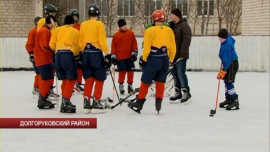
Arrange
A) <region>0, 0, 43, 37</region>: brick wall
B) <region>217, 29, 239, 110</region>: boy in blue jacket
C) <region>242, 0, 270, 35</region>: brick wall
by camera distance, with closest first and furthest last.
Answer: <region>217, 29, 239, 110</region>: boy in blue jacket
<region>0, 0, 43, 37</region>: brick wall
<region>242, 0, 270, 35</region>: brick wall

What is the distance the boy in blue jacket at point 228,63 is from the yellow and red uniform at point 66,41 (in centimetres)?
262

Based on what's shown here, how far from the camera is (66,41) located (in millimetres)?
7754

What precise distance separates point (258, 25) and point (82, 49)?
44.0 ft

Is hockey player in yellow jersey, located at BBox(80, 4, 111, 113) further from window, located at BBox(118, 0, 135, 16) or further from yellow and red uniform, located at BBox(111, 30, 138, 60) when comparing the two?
window, located at BBox(118, 0, 135, 16)

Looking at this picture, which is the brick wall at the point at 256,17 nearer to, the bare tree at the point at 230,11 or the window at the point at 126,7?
the bare tree at the point at 230,11

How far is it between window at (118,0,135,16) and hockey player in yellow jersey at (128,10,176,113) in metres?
39.7

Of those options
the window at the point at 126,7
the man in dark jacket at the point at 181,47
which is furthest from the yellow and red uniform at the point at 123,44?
the window at the point at 126,7

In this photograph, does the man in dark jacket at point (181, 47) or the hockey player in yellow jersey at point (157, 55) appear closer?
the hockey player in yellow jersey at point (157, 55)

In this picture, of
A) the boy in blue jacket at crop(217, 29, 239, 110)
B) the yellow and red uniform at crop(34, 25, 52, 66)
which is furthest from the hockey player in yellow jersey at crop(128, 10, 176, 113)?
the yellow and red uniform at crop(34, 25, 52, 66)

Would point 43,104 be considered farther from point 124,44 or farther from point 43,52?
point 124,44

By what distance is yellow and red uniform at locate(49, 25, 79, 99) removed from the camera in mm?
7762

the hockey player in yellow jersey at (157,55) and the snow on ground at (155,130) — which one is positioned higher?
the hockey player in yellow jersey at (157,55)

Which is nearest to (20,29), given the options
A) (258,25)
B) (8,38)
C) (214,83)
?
(8,38)

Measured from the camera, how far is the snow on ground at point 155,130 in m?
5.47
